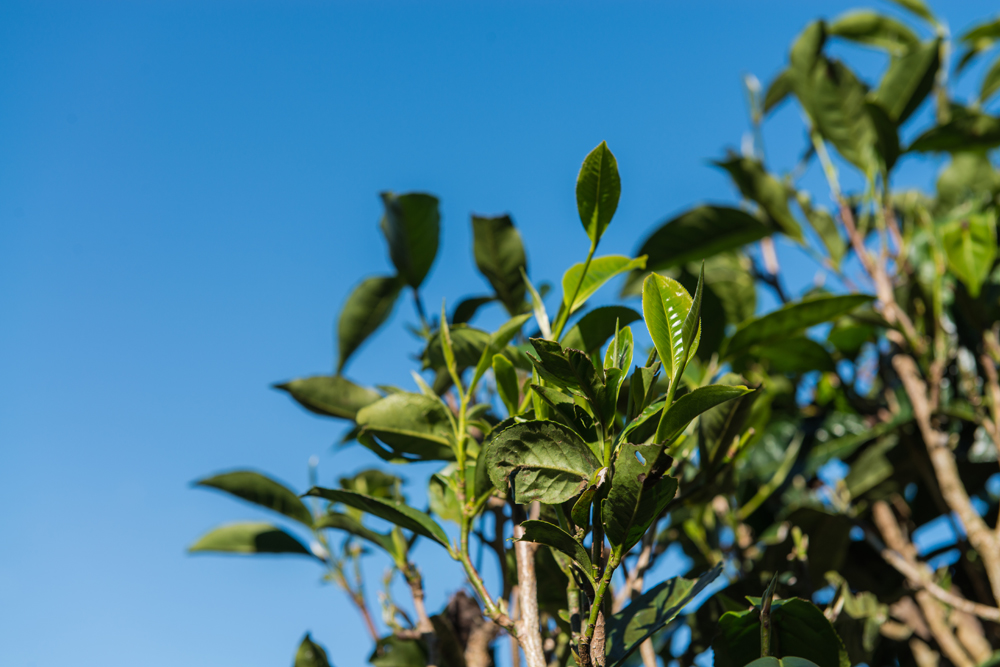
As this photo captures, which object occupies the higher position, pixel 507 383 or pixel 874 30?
pixel 874 30

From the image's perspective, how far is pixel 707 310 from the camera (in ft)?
4.18

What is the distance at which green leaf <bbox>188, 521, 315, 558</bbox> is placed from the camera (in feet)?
4.53

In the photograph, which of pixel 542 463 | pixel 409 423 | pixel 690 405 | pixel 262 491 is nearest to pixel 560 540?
pixel 542 463

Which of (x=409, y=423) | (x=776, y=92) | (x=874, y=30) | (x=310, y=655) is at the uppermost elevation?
(x=874, y=30)

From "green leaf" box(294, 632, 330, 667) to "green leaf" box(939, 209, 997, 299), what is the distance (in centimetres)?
157

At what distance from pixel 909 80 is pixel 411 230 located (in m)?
1.42

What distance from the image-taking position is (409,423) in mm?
949

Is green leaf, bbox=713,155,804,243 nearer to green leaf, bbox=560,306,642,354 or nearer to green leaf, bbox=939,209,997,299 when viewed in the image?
green leaf, bbox=939,209,997,299

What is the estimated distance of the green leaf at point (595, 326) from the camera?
3.25 feet

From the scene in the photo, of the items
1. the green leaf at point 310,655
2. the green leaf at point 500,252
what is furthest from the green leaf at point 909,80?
the green leaf at point 310,655

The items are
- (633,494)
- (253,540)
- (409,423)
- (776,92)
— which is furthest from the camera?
(776,92)

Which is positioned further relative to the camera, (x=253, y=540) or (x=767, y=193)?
(x=767, y=193)

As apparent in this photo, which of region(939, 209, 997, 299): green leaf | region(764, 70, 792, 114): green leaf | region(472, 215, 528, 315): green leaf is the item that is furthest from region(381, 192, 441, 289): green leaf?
region(764, 70, 792, 114): green leaf

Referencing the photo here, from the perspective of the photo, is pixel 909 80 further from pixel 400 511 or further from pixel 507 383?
pixel 400 511
